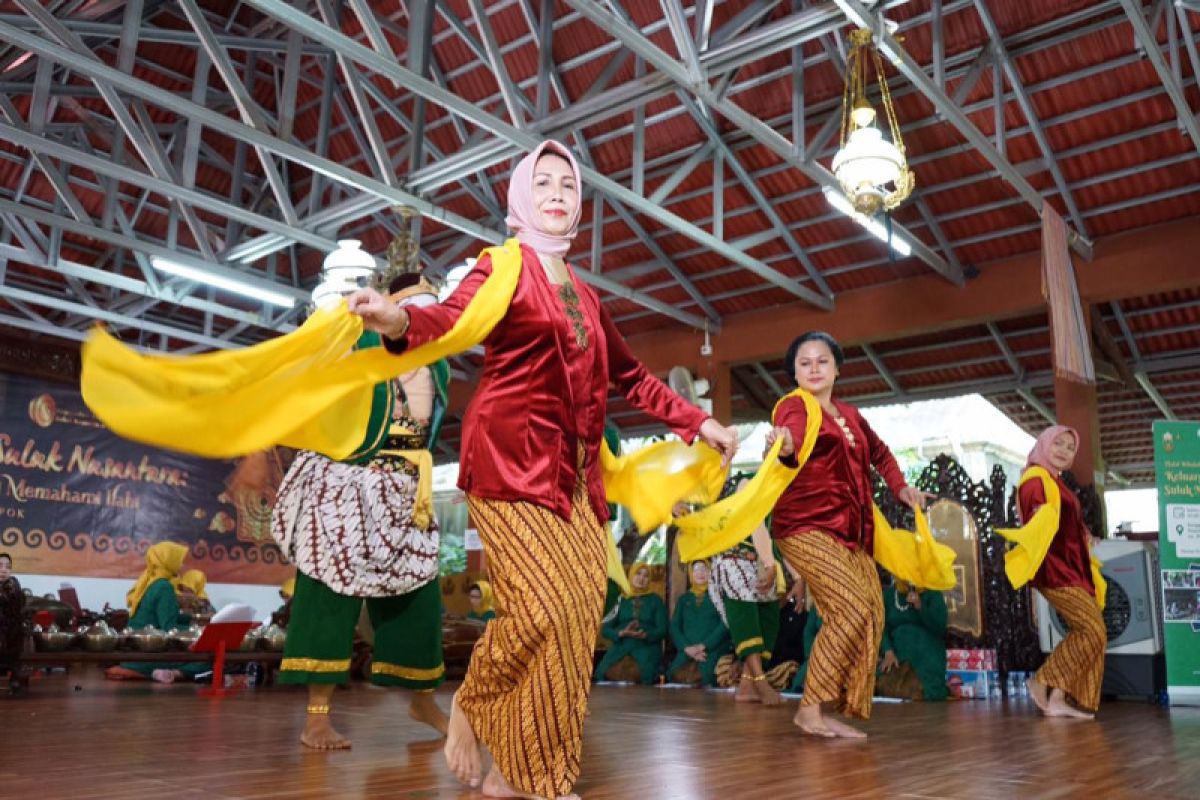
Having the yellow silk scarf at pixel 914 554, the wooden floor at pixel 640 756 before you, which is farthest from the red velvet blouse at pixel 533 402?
the yellow silk scarf at pixel 914 554

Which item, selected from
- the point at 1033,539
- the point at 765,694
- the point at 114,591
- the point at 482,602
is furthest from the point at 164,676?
the point at 114,591

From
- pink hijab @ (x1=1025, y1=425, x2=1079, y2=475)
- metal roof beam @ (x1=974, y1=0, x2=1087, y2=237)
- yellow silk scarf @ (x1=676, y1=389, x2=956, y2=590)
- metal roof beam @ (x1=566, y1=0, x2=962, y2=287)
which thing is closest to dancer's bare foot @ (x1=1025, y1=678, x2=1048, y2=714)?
pink hijab @ (x1=1025, y1=425, x2=1079, y2=475)

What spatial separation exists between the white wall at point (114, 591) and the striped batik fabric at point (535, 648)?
898 cm

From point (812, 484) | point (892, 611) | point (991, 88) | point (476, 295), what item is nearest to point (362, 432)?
point (476, 295)

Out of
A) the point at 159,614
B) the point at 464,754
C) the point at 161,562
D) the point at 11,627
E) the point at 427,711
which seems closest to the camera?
the point at 464,754

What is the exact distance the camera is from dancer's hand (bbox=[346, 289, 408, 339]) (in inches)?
70.0

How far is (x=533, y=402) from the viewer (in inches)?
84.0

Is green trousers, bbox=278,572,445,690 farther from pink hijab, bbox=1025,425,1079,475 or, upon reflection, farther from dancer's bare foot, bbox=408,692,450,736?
pink hijab, bbox=1025,425,1079,475

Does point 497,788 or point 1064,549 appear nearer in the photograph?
point 497,788

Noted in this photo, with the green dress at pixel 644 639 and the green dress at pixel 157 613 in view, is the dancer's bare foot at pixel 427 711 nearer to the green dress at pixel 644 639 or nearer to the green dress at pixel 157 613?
the green dress at pixel 157 613

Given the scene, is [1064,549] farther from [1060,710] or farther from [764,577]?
[764,577]

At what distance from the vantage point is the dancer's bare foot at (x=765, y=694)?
17.4ft

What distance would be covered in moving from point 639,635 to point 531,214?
6.33 m

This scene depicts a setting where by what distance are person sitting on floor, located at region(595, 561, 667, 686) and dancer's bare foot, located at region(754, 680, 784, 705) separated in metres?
2.72
